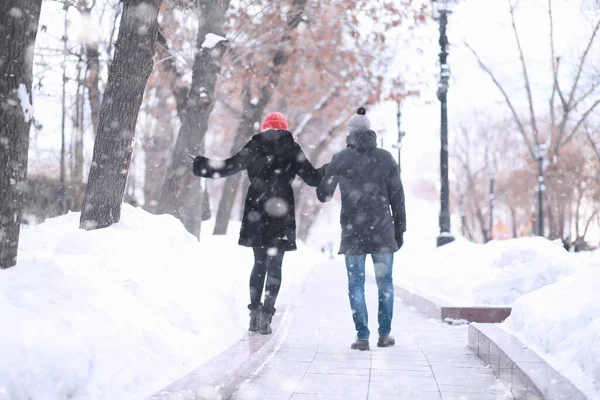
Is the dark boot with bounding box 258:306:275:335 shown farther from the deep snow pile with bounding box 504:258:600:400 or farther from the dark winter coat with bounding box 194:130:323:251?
the deep snow pile with bounding box 504:258:600:400

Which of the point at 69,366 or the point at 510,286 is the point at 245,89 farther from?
the point at 69,366

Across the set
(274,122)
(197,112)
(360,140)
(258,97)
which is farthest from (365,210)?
(258,97)

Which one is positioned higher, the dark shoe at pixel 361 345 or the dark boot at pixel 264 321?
the dark boot at pixel 264 321

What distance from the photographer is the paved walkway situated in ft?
17.0

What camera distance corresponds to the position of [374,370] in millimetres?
5977

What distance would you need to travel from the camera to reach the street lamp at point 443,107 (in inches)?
663

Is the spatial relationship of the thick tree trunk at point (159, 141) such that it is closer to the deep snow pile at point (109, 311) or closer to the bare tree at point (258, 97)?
the bare tree at point (258, 97)

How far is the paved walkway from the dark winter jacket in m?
1.02

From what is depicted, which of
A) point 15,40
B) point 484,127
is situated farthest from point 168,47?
point 484,127

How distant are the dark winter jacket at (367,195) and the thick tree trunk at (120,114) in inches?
81.6

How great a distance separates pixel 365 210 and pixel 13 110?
3.21 m

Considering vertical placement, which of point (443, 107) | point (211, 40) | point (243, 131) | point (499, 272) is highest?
point (211, 40)

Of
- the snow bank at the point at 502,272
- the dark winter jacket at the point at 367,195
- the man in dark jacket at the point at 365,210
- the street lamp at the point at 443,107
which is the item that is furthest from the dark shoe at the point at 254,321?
A: the street lamp at the point at 443,107

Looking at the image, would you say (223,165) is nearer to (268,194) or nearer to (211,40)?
(268,194)
